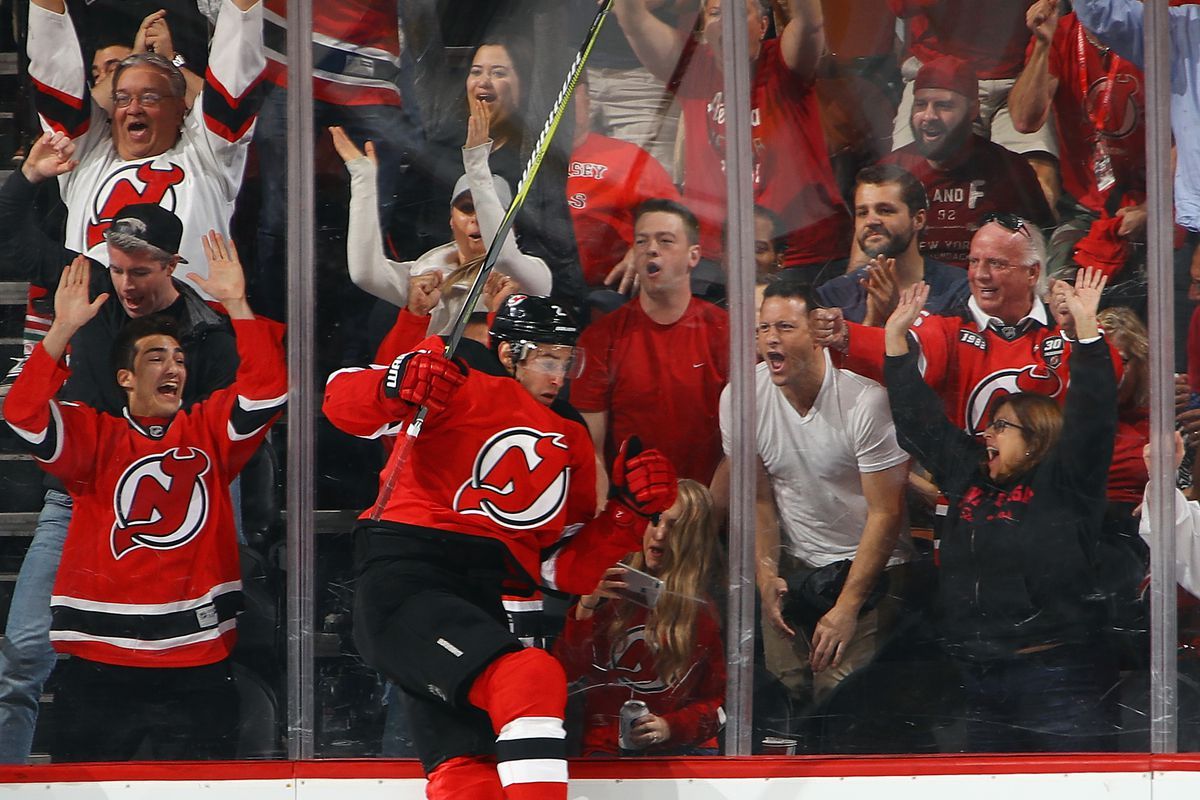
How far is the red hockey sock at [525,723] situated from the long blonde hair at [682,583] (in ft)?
1.78

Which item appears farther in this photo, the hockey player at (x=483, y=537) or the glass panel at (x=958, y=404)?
the glass panel at (x=958, y=404)

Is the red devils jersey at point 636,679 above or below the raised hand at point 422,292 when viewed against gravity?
below

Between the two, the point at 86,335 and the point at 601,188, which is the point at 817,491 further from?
the point at 86,335

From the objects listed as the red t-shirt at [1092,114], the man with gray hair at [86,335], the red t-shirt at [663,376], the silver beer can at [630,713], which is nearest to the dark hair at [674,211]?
the red t-shirt at [663,376]

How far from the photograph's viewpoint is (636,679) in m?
2.90

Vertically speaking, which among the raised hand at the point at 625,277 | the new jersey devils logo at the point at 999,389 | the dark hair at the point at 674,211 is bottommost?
the new jersey devils logo at the point at 999,389

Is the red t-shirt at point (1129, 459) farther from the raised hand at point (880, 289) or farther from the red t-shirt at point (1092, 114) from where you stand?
the raised hand at point (880, 289)

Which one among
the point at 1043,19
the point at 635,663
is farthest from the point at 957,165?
the point at 635,663

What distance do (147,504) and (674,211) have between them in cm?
149

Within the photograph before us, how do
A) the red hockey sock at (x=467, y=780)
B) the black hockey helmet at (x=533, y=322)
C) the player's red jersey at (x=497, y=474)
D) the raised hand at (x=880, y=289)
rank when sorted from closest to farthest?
the red hockey sock at (x=467, y=780)
the player's red jersey at (x=497, y=474)
the black hockey helmet at (x=533, y=322)
the raised hand at (x=880, y=289)

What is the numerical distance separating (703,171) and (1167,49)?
1.21 metres

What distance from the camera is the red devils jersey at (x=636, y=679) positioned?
9.50 ft

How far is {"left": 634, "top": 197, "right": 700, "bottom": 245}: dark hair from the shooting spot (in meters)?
2.87

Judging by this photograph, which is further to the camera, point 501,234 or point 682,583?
point 682,583
